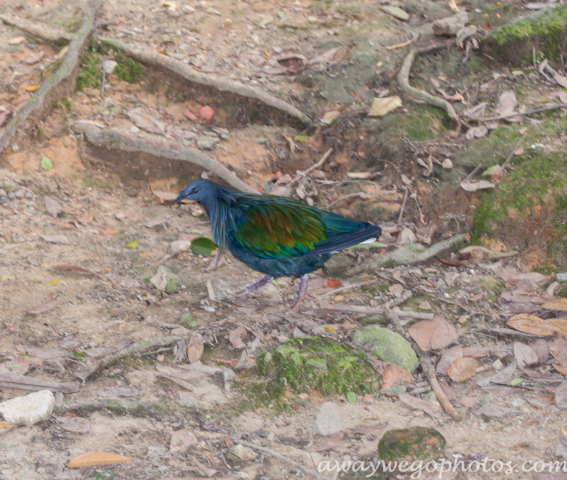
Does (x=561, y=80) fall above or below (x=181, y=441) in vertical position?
above

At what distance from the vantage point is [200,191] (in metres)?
4.80

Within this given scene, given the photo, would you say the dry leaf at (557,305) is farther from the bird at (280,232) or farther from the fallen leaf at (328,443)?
the fallen leaf at (328,443)

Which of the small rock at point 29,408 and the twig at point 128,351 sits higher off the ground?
the small rock at point 29,408

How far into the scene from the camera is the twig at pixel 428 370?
11.5 ft

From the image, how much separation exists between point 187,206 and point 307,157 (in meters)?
1.43

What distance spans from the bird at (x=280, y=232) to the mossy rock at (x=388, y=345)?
0.71m

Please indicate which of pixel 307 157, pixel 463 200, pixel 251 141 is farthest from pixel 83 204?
pixel 463 200

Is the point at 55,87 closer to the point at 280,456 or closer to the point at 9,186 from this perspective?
the point at 9,186

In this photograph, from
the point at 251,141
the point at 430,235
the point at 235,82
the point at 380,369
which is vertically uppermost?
the point at 235,82

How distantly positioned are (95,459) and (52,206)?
2.72m

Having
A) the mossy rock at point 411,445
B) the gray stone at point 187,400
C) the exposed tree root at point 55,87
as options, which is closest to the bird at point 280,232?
the gray stone at point 187,400

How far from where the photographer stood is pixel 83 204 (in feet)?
16.3

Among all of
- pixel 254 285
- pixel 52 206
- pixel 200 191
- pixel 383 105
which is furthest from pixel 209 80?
pixel 254 285

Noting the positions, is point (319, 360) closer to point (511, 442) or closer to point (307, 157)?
point (511, 442)
